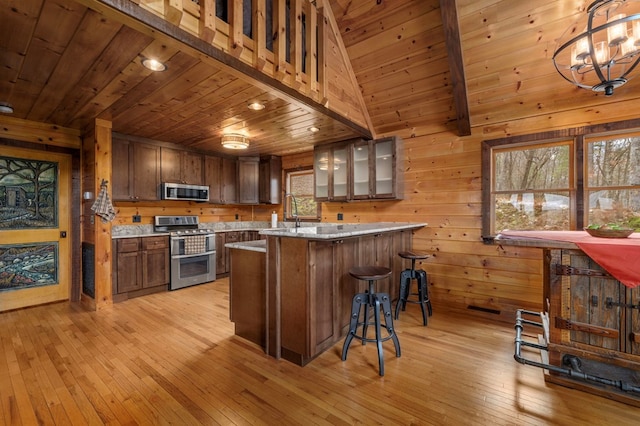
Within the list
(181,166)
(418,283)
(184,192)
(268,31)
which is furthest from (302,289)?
(181,166)

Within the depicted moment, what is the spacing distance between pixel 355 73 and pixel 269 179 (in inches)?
113

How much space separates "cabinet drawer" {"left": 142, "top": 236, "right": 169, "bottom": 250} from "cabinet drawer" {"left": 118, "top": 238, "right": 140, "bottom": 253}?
95 mm

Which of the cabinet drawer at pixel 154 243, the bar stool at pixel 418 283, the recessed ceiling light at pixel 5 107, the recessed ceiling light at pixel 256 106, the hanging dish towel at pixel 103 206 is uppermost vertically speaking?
the recessed ceiling light at pixel 5 107

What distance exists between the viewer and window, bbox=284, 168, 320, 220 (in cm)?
562

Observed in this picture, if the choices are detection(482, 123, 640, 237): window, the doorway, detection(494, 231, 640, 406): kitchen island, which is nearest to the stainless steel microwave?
the doorway

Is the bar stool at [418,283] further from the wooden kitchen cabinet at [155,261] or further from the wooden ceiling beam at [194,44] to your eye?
the wooden kitchen cabinet at [155,261]

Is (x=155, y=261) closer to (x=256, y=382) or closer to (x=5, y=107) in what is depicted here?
(x=5, y=107)

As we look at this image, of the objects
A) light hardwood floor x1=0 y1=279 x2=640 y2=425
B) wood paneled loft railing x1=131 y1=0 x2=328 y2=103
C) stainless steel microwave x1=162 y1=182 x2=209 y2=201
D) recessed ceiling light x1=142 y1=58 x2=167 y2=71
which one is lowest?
light hardwood floor x1=0 y1=279 x2=640 y2=425

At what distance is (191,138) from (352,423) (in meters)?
4.21

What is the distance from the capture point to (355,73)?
3.55 metres

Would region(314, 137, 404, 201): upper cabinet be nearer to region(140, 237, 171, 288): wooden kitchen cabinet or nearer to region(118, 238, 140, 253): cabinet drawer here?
region(140, 237, 171, 288): wooden kitchen cabinet

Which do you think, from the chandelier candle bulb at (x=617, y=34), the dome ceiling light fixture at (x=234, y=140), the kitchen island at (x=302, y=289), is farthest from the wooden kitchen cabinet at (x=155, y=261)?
the chandelier candle bulb at (x=617, y=34)

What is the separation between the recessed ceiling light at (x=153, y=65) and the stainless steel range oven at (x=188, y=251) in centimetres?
289

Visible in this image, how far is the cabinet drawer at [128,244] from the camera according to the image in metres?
3.98
